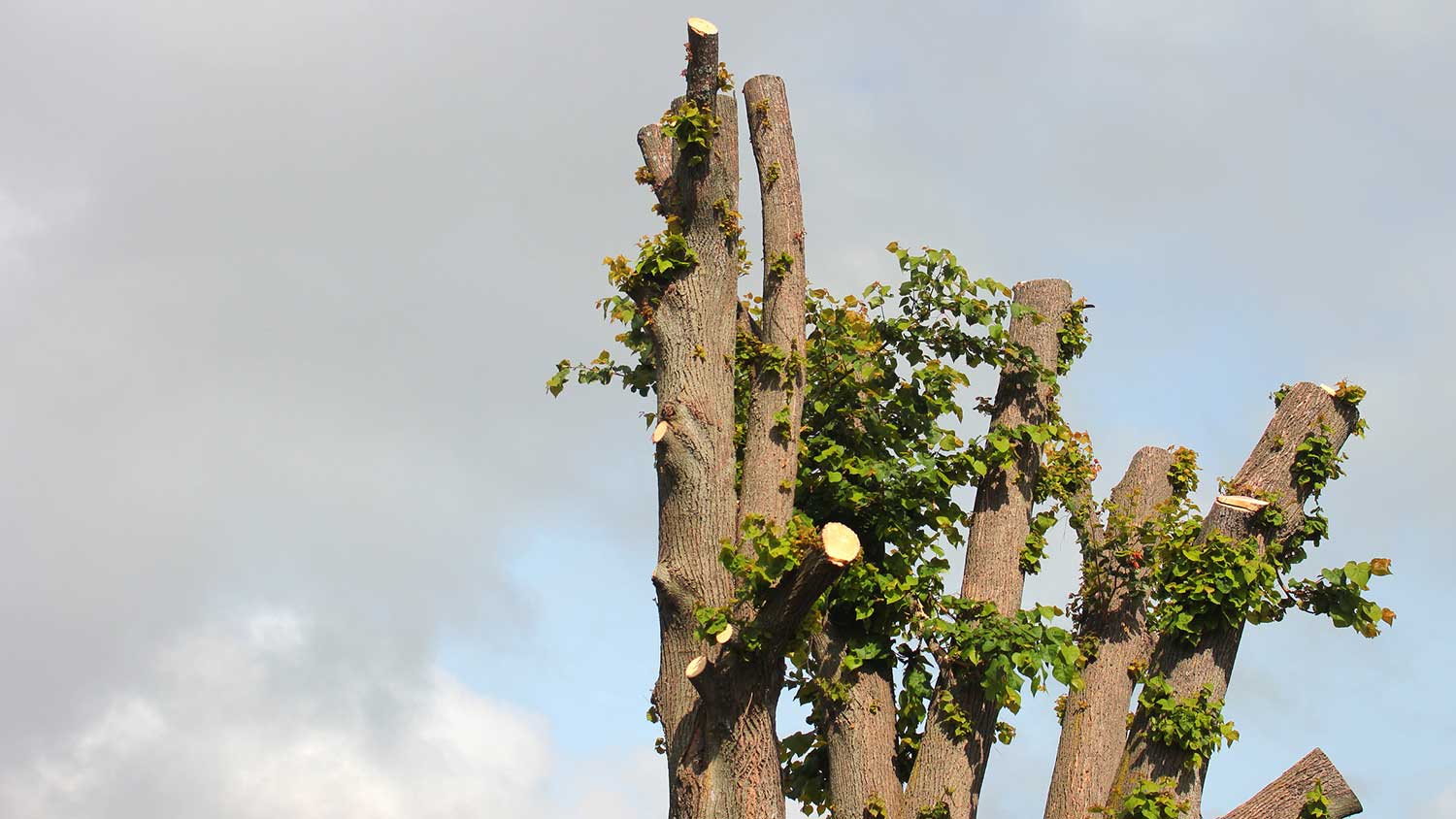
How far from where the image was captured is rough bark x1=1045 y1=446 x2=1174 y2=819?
38.8 feet

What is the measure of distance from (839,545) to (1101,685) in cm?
466

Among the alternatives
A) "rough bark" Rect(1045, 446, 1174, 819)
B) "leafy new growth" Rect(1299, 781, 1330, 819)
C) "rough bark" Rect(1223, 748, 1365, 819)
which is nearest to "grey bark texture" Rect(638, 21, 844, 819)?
"rough bark" Rect(1045, 446, 1174, 819)

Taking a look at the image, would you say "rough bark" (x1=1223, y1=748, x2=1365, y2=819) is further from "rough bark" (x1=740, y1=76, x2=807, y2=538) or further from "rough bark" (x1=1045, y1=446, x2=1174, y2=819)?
"rough bark" (x1=740, y1=76, x2=807, y2=538)

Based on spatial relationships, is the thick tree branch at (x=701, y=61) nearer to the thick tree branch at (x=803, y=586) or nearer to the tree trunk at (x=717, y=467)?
the tree trunk at (x=717, y=467)

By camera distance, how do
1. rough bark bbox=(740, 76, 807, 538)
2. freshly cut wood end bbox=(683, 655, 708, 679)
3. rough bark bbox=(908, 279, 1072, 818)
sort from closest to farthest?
freshly cut wood end bbox=(683, 655, 708, 679) → rough bark bbox=(740, 76, 807, 538) → rough bark bbox=(908, 279, 1072, 818)

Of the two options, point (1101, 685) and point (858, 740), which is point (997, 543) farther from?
point (858, 740)

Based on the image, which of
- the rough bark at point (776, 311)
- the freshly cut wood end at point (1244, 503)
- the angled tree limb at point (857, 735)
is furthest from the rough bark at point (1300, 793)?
the rough bark at point (776, 311)

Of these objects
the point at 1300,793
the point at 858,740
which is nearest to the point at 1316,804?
the point at 1300,793

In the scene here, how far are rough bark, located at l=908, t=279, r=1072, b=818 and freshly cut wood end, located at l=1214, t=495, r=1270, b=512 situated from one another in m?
1.51

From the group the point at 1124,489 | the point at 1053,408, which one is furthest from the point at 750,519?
the point at 1124,489

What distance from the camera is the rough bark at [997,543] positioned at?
10781mm

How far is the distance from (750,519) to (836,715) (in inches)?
91.9

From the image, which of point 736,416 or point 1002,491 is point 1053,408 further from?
point 736,416

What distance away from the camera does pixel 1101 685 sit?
12.1 metres
